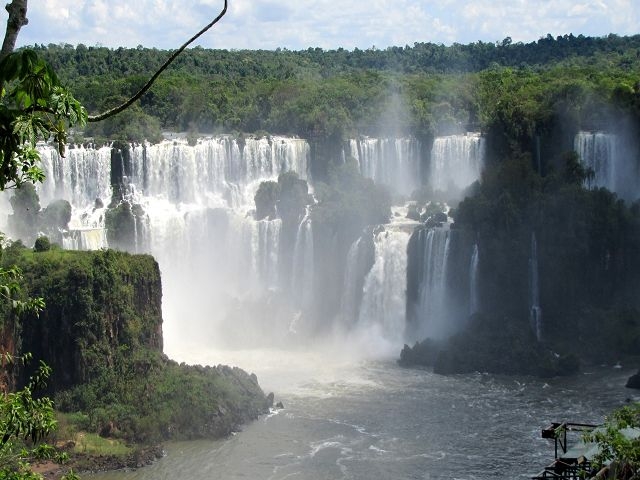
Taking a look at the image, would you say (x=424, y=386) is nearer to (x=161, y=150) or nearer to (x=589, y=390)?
(x=589, y=390)

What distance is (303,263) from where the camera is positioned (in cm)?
5428

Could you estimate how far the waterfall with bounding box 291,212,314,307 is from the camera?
54.2 m

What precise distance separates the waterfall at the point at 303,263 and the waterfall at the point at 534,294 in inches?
→ 430

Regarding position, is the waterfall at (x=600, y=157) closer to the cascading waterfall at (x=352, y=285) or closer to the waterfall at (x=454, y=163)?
the waterfall at (x=454, y=163)

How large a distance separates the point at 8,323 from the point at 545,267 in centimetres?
2339

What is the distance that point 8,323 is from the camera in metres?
36.5

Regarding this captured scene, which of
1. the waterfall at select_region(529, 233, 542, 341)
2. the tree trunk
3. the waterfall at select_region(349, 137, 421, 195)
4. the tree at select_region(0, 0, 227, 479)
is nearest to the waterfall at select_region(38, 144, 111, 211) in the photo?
the waterfall at select_region(349, 137, 421, 195)

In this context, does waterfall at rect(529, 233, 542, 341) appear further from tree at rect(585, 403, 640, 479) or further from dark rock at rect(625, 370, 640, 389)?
tree at rect(585, 403, 640, 479)

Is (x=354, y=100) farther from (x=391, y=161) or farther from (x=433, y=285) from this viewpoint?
(x=433, y=285)

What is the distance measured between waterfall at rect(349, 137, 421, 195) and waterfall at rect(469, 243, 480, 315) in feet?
38.7

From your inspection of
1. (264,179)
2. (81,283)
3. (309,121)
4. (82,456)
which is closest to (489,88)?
(309,121)

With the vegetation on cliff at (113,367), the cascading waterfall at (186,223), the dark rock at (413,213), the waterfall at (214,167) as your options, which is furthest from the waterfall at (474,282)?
the waterfall at (214,167)

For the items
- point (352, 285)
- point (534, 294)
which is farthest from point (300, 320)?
point (534, 294)

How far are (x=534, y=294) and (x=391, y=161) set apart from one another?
1569cm
